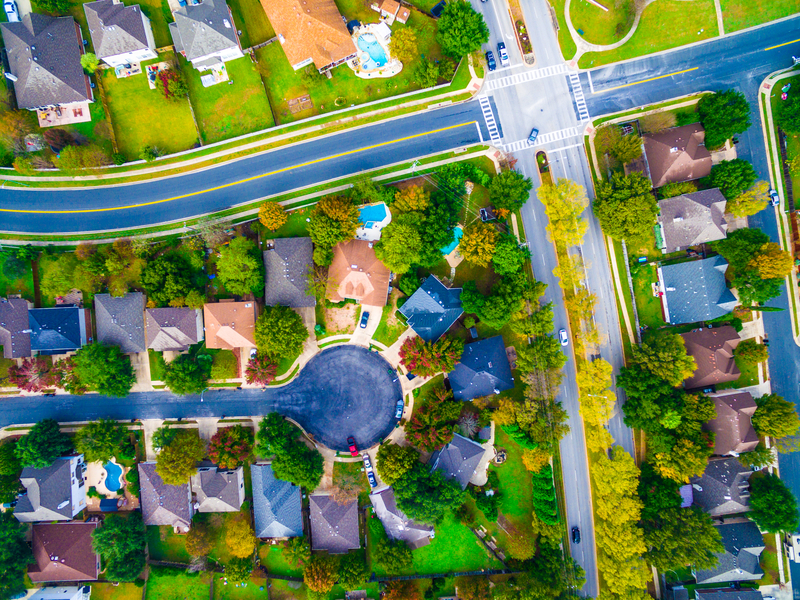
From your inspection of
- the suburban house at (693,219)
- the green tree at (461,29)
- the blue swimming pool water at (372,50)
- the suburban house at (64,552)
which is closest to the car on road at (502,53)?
the green tree at (461,29)

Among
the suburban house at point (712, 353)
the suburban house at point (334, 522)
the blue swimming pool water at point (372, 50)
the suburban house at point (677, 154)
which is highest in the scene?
the blue swimming pool water at point (372, 50)

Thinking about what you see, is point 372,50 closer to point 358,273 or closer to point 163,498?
point 358,273

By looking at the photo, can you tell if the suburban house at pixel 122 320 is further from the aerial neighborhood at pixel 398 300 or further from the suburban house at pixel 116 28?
the suburban house at pixel 116 28

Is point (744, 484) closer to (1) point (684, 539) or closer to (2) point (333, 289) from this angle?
(1) point (684, 539)

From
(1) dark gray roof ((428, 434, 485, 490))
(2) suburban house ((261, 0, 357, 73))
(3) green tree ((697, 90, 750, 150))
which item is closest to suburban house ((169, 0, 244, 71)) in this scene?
(2) suburban house ((261, 0, 357, 73))

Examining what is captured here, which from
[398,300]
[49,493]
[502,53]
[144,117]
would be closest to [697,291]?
[398,300]

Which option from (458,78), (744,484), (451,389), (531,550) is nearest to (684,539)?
(744,484)

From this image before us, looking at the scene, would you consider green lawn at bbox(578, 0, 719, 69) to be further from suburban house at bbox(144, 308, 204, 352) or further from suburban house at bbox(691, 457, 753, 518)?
suburban house at bbox(144, 308, 204, 352)
